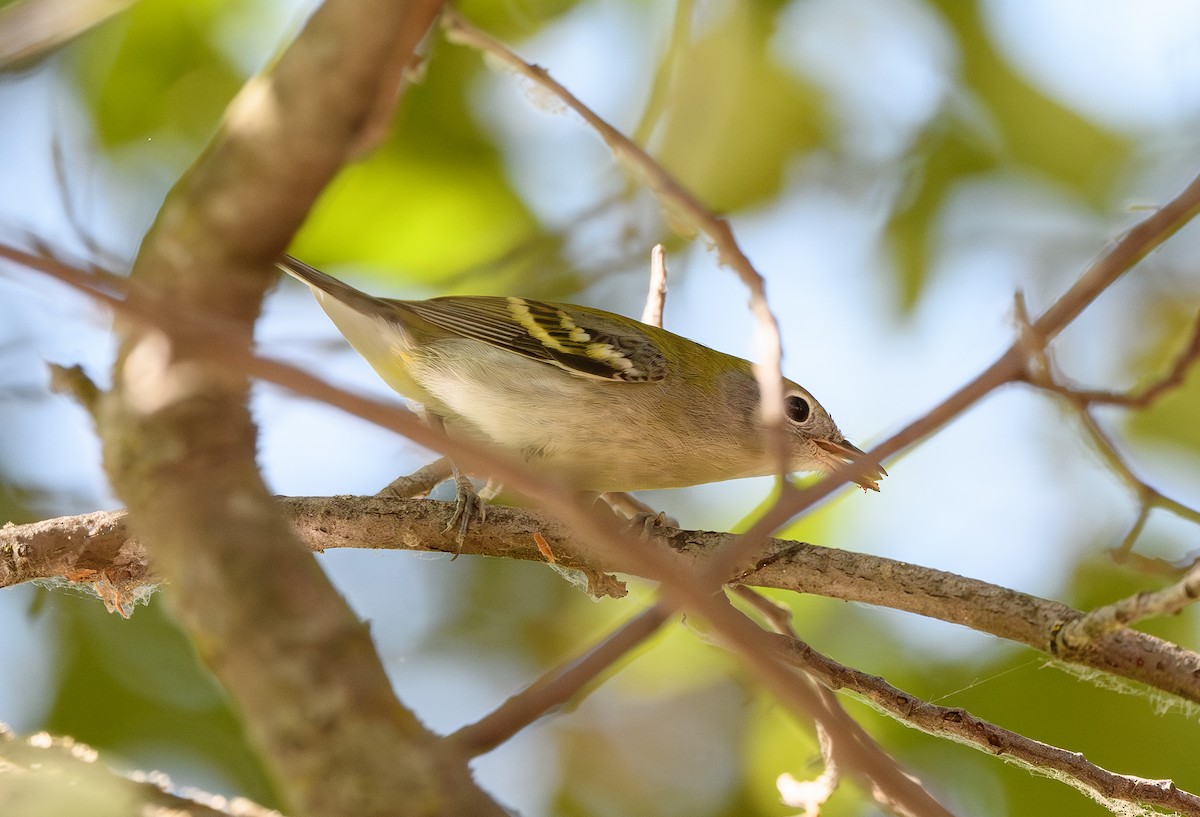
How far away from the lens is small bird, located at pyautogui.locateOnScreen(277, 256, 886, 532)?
13.1 feet

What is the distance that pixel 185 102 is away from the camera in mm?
3947

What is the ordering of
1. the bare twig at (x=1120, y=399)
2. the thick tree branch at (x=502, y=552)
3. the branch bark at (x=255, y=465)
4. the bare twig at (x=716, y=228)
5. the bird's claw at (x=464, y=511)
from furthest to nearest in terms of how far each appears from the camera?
the bird's claw at (x=464, y=511)
the thick tree branch at (x=502, y=552)
the bare twig at (x=716, y=228)
the bare twig at (x=1120, y=399)
the branch bark at (x=255, y=465)

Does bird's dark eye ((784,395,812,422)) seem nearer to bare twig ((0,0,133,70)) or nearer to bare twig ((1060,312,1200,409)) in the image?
bare twig ((1060,312,1200,409))


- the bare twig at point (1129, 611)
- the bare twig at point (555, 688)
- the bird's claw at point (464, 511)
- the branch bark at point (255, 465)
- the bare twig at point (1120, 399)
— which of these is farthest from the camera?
the bird's claw at point (464, 511)

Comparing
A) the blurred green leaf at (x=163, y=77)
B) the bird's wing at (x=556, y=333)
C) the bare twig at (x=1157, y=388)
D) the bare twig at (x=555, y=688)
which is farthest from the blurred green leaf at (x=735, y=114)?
the bare twig at (x=555, y=688)

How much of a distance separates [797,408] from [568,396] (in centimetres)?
95

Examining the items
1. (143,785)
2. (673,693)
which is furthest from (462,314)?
(143,785)

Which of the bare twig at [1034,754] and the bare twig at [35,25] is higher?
the bare twig at [35,25]

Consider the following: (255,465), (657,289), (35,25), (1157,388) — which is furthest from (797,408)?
(255,465)

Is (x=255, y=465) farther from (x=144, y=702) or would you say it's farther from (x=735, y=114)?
(x=735, y=114)

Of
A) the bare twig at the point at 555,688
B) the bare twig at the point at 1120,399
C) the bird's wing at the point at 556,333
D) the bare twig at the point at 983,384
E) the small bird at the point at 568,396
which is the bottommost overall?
the bare twig at the point at 555,688

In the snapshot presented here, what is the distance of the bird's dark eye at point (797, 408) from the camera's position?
4312 millimetres

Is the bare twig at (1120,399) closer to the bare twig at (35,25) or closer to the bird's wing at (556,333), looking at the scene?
the bare twig at (35,25)

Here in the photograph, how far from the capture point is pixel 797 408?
4.32m
